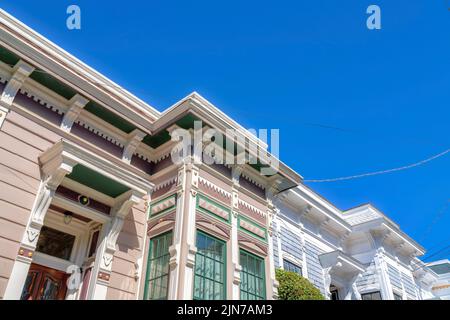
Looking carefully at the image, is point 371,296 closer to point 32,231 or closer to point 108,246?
point 108,246

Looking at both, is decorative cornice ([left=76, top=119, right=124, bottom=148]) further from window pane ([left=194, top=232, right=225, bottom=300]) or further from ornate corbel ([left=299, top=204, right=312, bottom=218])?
ornate corbel ([left=299, top=204, right=312, bottom=218])

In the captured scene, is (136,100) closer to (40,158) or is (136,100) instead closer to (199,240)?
(40,158)

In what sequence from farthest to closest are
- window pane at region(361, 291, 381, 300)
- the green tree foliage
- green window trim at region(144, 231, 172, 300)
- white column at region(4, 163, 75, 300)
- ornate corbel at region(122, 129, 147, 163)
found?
window pane at region(361, 291, 381, 300)
the green tree foliage
ornate corbel at region(122, 129, 147, 163)
green window trim at region(144, 231, 172, 300)
white column at region(4, 163, 75, 300)

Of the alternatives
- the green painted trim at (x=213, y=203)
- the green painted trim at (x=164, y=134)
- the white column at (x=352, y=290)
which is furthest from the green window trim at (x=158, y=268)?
the white column at (x=352, y=290)

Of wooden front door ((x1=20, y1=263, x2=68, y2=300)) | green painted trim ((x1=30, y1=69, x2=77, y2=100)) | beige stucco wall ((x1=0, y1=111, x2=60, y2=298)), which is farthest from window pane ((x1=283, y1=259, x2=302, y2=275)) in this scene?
green painted trim ((x1=30, y1=69, x2=77, y2=100))

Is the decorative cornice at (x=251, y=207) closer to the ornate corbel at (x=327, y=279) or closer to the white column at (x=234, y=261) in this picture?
the white column at (x=234, y=261)

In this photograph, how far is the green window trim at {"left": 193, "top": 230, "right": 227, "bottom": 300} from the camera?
8.70 metres

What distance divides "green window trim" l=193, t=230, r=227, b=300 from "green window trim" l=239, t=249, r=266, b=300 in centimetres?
72

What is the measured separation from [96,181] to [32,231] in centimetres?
163

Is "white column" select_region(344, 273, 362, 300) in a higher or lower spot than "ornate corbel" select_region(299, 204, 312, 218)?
lower

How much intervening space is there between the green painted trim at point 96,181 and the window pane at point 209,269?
207 cm

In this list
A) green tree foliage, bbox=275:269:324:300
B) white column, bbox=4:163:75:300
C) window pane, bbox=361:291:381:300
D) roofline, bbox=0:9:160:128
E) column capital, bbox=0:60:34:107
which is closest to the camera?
white column, bbox=4:163:75:300
